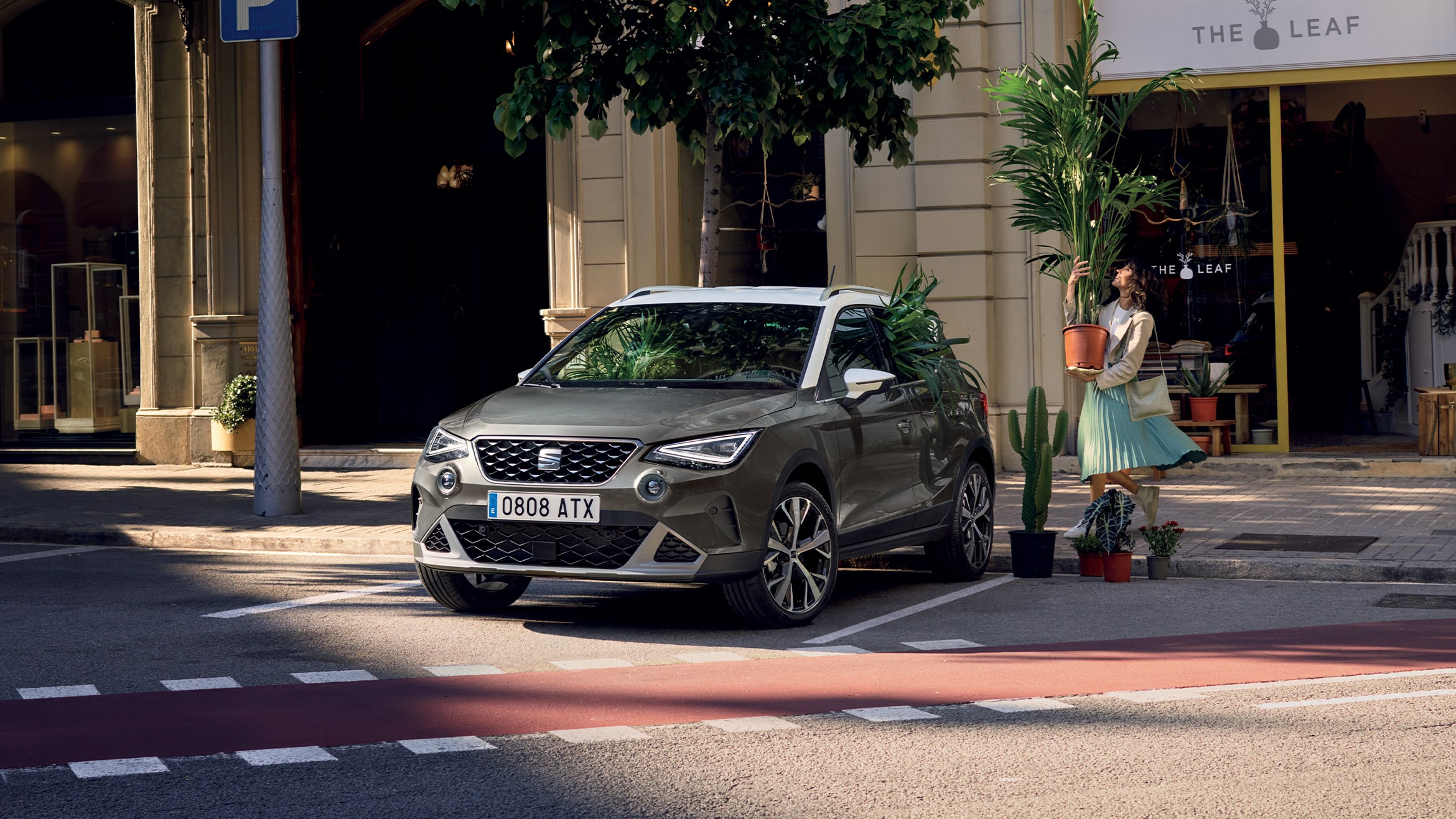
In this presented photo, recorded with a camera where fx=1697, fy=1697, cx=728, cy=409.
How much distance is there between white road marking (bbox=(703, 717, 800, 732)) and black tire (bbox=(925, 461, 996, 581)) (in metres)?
3.86

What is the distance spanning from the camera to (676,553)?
7516mm

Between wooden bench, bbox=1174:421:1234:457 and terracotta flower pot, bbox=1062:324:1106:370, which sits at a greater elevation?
terracotta flower pot, bbox=1062:324:1106:370

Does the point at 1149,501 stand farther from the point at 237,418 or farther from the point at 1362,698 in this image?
the point at 237,418

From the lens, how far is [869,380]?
27.8 ft

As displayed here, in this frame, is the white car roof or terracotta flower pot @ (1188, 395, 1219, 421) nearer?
the white car roof

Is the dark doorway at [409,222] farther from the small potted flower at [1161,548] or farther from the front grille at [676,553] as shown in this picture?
the front grille at [676,553]

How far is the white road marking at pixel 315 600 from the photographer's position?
867 cm

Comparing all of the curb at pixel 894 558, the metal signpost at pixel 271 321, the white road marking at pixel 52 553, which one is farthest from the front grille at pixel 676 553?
the metal signpost at pixel 271 321

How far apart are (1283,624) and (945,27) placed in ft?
28.0

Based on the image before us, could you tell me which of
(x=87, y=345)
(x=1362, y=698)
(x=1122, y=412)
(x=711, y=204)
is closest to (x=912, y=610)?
(x=1122, y=412)

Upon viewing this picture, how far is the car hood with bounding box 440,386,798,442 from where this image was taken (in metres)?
7.61

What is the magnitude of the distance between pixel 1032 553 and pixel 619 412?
330 cm

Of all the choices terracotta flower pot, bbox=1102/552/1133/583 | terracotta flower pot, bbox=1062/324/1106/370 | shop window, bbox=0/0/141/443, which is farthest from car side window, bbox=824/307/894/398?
shop window, bbox=0/0/141/443

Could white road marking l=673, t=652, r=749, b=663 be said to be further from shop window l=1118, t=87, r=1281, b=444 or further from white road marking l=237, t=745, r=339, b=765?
shop window l=1118, t=87, r=1281, b=444
